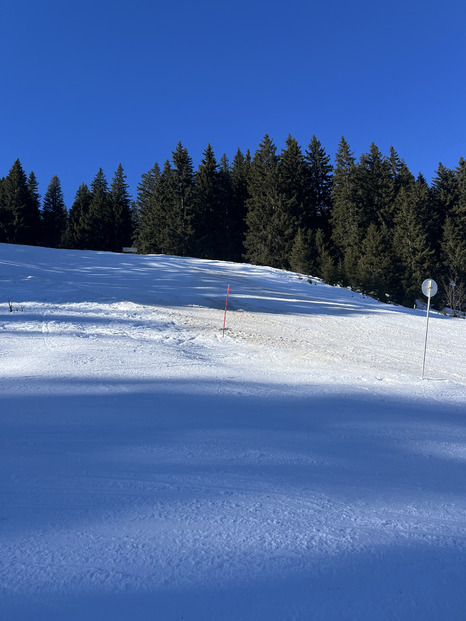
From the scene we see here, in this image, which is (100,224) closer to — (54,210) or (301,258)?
(54,210)

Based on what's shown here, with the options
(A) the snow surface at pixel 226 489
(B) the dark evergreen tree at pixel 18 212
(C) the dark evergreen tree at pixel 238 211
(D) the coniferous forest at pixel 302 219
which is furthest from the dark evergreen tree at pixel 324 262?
(B) the dark evergreen tree at pixel 18 212

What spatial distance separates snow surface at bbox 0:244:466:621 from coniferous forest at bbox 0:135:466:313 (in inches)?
1240

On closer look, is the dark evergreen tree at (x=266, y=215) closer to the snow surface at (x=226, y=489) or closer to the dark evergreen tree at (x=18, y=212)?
the dark evergreen tree at (x=18, y=212)

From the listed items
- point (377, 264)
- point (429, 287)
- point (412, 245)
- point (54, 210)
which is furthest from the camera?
point (54, 210)

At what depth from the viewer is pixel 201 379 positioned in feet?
22.2

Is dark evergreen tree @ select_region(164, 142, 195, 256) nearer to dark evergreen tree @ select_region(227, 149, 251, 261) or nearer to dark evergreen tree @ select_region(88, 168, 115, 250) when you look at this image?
dark evergreen tree @ select_region(227, 149, 251, 261)

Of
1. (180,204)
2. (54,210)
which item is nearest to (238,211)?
(180,204)

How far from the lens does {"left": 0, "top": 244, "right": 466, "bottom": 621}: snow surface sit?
1.97 metres

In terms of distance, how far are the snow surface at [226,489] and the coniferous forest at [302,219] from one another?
3151 cm

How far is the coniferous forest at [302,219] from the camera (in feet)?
130

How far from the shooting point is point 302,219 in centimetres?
4738

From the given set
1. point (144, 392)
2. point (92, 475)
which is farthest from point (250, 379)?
point (92, 475)

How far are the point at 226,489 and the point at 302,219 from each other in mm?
46823

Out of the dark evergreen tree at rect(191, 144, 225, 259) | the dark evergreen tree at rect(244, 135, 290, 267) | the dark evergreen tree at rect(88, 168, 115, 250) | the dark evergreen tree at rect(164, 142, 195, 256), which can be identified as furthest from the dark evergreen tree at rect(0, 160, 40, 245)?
the dark evergreen tree at rect(244, 135, 290, 267)
